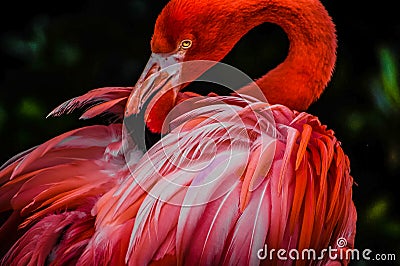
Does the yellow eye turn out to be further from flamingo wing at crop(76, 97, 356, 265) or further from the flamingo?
flamingo wing at crop(76, 97, 356, 265)

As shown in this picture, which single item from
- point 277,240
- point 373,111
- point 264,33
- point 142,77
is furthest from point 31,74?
point 373,111

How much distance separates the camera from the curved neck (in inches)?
73.9

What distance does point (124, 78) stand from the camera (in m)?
1.95

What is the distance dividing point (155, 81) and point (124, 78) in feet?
0.58

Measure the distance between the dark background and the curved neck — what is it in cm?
6

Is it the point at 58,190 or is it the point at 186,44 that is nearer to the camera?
the point at 58,190

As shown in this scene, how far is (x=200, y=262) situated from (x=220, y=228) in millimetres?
92

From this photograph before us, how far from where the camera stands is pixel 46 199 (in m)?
1.70

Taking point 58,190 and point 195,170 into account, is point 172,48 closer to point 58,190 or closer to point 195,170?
point 195,170

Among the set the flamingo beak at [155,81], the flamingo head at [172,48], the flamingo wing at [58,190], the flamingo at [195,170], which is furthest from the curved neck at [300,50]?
the flamingo wing at [58,190]
